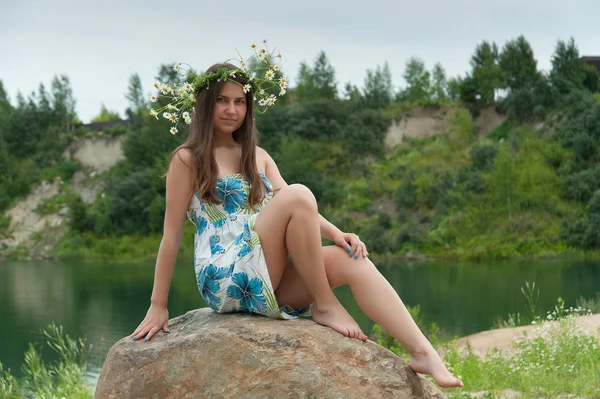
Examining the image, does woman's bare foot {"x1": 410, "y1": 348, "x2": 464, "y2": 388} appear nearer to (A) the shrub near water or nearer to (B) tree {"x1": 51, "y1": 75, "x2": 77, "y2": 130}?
(A) the shrub near water

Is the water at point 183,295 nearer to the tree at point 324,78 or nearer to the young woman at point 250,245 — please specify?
the young woman at point 250,245

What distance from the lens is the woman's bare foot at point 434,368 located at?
12.1 feet

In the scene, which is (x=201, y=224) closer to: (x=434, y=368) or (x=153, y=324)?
(x=153, y=324)

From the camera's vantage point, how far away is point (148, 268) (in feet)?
98.6

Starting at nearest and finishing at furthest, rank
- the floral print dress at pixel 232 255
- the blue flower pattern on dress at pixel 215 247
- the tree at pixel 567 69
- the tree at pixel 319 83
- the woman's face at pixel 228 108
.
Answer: the floral print dress at pixel 232 255, the blue flower pattern on dress at pixel 215 247, the woman's face at pixel 228 108, the tree at pixel 567 69, the tree at pixel 319 83

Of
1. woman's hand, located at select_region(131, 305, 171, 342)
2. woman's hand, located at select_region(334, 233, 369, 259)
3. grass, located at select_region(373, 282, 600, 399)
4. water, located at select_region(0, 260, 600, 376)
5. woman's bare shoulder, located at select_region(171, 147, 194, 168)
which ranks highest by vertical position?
woman's bare shoulder, located at select_region(171, 147, 194, 168)

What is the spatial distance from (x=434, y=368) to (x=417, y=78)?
43.0 metres

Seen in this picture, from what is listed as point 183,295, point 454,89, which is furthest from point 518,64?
point 183,295

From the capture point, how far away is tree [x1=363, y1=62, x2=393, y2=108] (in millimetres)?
41844

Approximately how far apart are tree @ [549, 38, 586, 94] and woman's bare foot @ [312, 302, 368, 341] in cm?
3430

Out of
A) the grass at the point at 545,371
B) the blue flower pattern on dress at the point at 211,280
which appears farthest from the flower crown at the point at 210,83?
the grass at the point at 545,371

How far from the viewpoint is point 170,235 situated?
389 cm

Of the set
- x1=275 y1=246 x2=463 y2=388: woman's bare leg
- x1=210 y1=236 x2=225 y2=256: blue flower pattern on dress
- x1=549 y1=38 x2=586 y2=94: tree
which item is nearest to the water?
x1=210 y1=236 x2=225 y2=256: blue flower pattern on dress

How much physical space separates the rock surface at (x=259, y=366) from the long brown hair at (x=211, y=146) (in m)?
0.71
